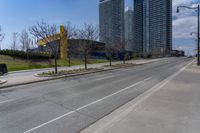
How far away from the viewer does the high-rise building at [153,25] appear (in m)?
73.4

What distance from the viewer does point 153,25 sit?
93312 mm

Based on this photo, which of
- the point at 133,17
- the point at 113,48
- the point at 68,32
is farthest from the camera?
the point at 133,17

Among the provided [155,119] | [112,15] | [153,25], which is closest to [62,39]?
[155,119]

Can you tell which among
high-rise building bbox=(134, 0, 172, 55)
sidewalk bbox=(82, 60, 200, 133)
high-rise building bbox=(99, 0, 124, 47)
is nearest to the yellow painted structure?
high-rise building bbox=(99, 0, 124, 47)

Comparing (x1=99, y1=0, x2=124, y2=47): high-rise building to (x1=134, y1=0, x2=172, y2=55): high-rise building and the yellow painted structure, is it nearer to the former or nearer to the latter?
(x1=134, y1=0, x2=172, y2=55): high-rise building

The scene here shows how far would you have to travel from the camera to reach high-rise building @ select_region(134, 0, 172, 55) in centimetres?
7344

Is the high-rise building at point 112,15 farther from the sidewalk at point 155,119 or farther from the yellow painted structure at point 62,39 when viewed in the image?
the sidewalk at point 155,119

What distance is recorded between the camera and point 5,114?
9250 mm

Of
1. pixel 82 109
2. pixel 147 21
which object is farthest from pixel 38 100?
pixel 147 21

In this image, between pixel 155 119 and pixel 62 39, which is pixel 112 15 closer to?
pixel 62 39

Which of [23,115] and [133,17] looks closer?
[23,115]

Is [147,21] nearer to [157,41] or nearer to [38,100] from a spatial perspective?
[157,41]

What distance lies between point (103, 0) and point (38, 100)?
247ft

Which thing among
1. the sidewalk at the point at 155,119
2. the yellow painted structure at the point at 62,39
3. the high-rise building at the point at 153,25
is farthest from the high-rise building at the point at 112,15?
the sidewalk at the point at 155,119
